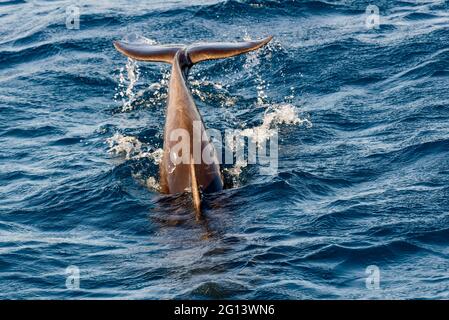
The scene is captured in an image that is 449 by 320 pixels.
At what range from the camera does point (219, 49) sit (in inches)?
717

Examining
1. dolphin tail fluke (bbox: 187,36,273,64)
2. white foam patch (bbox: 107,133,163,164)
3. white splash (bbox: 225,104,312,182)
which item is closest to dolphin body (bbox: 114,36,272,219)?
dolphin tail fluke (bbox: 187,36,273,64)

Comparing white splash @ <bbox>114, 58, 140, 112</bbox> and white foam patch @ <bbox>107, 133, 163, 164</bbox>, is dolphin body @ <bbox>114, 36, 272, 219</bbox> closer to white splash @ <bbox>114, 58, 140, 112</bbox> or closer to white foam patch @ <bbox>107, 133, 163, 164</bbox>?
white foam patch @ <bbox>107, 133, 163, 164</bbox>

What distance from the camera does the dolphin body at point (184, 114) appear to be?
1655 cm

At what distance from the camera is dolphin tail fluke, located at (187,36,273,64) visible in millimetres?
17812

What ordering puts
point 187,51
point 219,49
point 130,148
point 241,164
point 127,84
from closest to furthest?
1. point 241,164
2. point 219,49
3. point 187,51
4. point 130,148
5. point 127,84

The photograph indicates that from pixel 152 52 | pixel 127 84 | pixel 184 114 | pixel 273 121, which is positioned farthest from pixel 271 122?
pixel 127 84

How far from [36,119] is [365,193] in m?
8.10

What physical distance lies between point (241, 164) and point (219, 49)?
210 centimetres

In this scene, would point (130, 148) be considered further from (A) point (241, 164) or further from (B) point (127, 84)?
(B) point (127, 84)

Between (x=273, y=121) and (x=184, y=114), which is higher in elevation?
(x=184, y=114)

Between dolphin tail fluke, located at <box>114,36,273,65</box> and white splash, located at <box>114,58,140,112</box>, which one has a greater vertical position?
dolphin tail fluke, located at <box>114,36,273,65</box>

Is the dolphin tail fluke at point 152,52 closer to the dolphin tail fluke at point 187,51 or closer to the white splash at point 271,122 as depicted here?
the dolphin tail fluke at point 187,51
